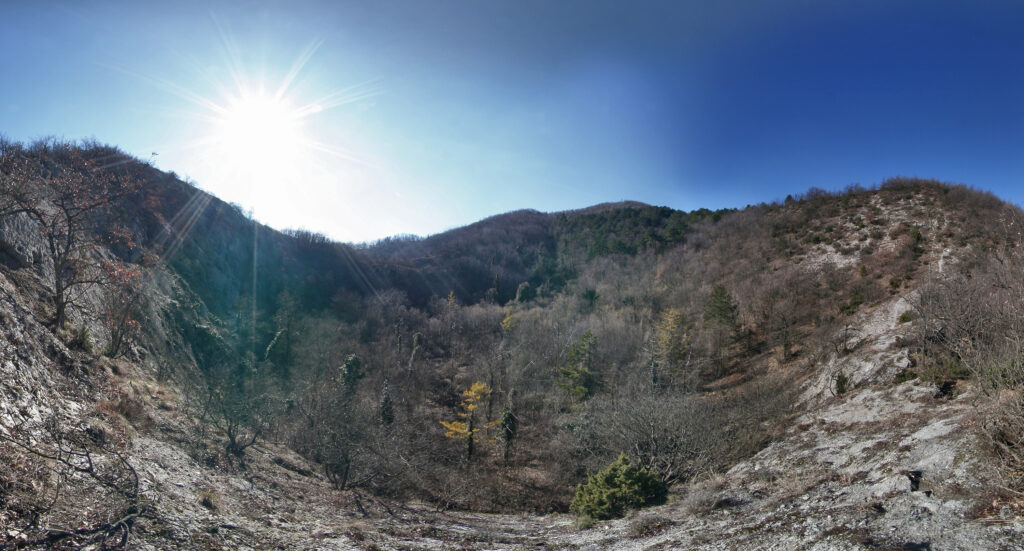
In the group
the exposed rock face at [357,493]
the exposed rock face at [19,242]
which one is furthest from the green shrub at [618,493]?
the exposed rock face at [19,242]

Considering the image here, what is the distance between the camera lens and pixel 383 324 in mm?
60562

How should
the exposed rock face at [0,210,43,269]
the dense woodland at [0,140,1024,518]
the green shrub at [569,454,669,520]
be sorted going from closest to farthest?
the green shrub at [569,454,669,520]
the exposed rock face at [0,210,43,269]
the dense woodland at [0,140,1024,518]

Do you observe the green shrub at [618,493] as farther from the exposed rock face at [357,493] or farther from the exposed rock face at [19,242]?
the exposed rock face at [19,242]

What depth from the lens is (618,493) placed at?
1330 centimetres

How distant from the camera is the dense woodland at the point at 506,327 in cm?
1480

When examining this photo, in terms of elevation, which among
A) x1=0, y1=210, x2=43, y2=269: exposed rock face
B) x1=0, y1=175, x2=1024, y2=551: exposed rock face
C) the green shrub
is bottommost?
the green shrub

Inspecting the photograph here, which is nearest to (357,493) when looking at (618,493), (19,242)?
(618,493)

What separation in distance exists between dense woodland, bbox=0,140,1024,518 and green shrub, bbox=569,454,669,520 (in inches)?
31.2

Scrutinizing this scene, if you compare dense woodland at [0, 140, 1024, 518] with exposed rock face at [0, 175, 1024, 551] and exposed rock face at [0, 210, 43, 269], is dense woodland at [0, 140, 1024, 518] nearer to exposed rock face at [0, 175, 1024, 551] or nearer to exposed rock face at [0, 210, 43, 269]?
exposed rock face at [0, 210, 43, 269]

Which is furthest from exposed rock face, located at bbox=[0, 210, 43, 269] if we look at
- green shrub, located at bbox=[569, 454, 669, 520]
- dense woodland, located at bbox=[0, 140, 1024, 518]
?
green shrub, located at bbox=[569, 454, 669, 520]

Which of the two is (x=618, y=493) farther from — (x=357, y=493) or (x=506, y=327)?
(x=506, y=327)

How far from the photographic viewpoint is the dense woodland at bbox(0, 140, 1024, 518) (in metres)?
14.8

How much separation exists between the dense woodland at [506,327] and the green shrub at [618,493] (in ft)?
2.60

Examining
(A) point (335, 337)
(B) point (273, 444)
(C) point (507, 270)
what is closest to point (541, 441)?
(B) point (273, 444)
